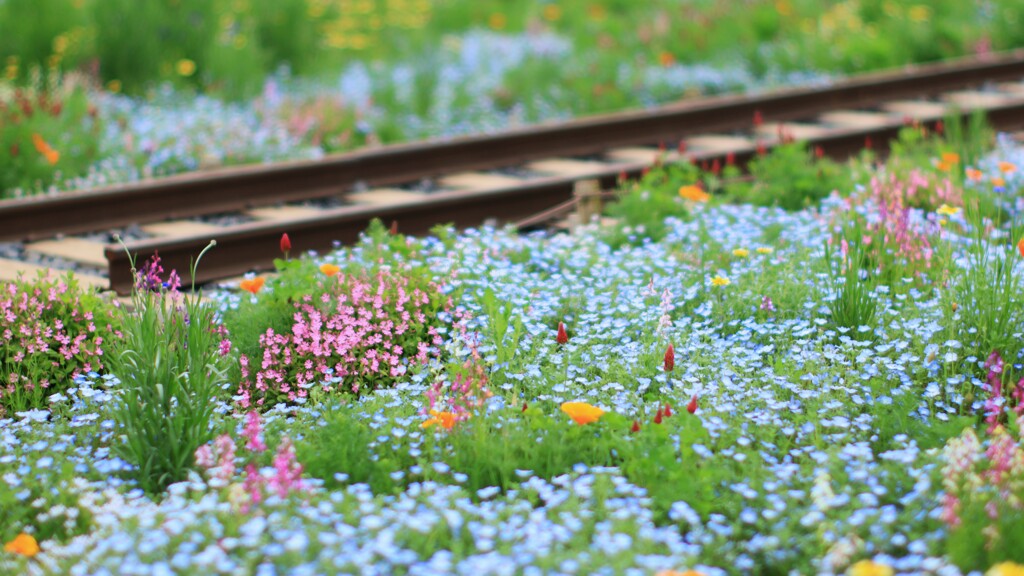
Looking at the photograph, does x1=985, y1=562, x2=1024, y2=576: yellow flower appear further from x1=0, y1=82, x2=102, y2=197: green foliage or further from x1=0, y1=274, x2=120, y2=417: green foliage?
x1=0, y1=82, x2=102, y2=197: green foliage

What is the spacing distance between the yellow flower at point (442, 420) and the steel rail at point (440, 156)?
409cm

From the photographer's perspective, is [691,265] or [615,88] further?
[615,88]

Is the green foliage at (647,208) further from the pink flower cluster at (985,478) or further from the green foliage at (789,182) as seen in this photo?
the pink flower cluster at (985,478)

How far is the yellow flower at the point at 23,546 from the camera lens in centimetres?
382

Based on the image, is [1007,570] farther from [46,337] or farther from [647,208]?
[647,208]

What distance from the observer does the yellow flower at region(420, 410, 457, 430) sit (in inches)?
180

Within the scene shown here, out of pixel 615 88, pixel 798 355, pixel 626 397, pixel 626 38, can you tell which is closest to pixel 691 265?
pixel 798 355

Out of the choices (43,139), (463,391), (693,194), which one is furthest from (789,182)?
(43,139)

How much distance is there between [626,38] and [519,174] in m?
6.99

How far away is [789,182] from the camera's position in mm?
7973

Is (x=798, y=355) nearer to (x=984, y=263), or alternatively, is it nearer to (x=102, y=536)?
(x=984, y=263)

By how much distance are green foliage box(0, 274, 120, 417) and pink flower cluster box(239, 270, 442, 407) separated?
71 centimetres

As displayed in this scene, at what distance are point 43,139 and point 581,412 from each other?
624 cm

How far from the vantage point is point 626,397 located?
197 inches
